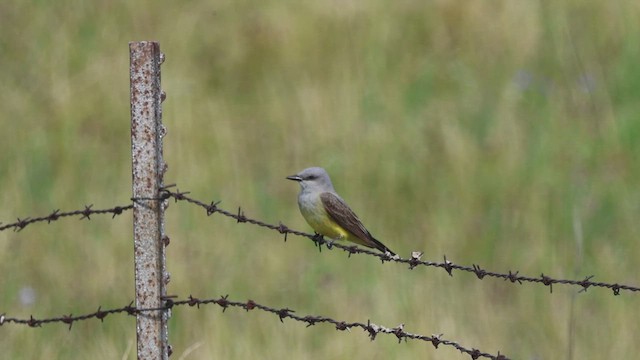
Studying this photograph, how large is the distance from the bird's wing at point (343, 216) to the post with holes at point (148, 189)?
220 centimetres

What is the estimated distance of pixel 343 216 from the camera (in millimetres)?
6855

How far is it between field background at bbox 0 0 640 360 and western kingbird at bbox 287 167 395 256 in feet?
3.11

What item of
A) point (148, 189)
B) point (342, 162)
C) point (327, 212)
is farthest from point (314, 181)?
point (342, 162)

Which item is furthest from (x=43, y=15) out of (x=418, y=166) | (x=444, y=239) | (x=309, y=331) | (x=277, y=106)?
(x=309, y=331)

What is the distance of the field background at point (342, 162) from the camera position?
821cm

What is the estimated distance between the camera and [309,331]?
8.16 metres

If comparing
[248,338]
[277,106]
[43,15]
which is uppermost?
[43,15]

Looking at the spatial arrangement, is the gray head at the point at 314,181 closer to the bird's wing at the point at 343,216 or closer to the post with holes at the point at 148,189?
the bird's wing at the point at 343,216

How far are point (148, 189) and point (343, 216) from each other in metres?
2.26

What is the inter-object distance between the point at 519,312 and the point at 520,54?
488 centimetres

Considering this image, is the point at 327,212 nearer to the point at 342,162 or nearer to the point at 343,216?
the point at 343,216

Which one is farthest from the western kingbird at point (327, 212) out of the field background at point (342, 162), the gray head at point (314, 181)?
the field background at point (342, 162)

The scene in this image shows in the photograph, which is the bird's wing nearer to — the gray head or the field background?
the gray head

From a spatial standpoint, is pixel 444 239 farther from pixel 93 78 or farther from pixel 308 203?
pixel 93 78
